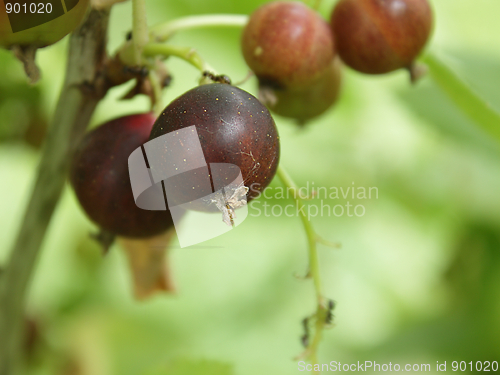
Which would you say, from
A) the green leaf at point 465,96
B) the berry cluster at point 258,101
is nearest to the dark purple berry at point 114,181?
the berry cluster at point 258,101

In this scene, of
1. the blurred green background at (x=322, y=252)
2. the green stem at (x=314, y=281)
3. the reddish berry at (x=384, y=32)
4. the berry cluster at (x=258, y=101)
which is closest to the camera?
the berry cluster at (x=258, y=101)

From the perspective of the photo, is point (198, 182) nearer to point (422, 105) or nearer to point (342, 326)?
point (422, 105)

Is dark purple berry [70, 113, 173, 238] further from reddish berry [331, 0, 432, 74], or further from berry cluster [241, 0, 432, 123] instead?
reddish berry [331, 0, 432, 74]

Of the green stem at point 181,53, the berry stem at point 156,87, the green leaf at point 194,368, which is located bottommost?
the green leaf at point 194,368

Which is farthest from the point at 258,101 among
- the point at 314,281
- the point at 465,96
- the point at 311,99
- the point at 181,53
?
the point at 465,96

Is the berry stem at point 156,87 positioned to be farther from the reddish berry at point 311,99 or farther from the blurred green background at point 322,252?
the blurred green background at point 322,252

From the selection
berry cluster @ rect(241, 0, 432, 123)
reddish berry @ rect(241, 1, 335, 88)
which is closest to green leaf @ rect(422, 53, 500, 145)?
berry cluster @ rect(241, 0, 432, 123)

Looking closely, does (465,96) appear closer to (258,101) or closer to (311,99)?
(311,99)
